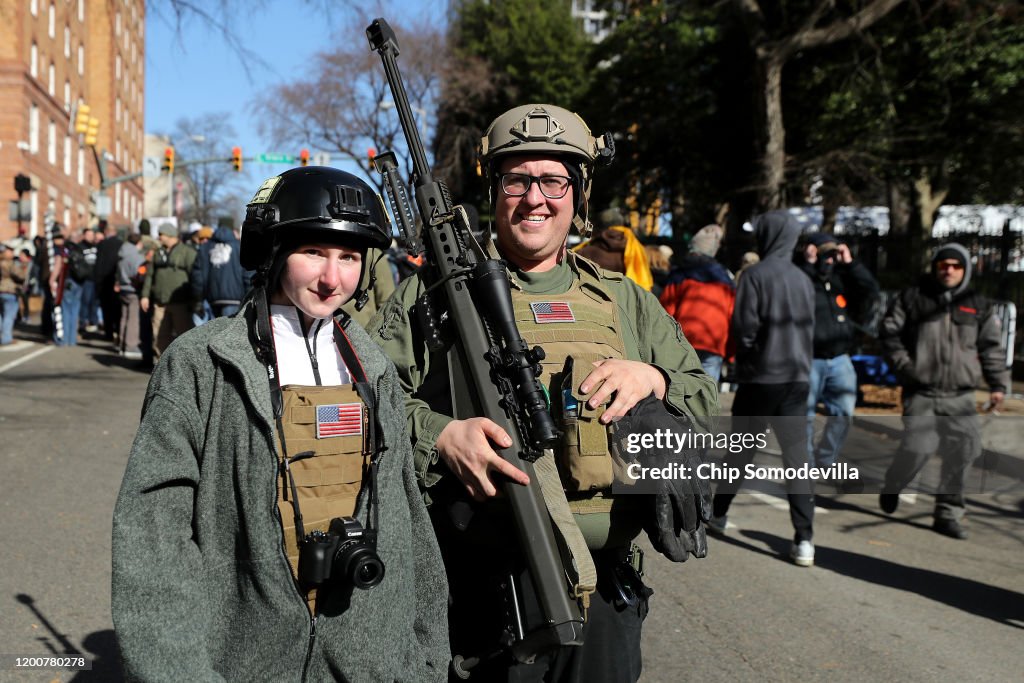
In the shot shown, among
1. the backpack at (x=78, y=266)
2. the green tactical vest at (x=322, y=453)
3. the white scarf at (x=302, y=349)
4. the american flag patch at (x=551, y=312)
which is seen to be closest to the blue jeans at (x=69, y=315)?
the backpack at (x=78, y=266)

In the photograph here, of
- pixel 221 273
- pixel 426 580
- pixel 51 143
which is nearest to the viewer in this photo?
pixel 426 580

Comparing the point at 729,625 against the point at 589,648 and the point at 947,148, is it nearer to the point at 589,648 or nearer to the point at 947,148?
the point at 589,648

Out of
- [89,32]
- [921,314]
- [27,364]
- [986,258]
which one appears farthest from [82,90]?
[921,314]

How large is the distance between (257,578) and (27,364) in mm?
13724

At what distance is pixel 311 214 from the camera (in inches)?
83.6

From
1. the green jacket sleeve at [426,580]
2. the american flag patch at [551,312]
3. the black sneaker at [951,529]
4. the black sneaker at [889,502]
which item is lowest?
the black sneaker at [951,529]

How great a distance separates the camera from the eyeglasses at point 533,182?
2.66 meters

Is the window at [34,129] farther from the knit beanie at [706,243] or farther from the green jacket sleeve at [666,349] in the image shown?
the green jacket sleeve at [666,349]

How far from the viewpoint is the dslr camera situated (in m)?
1.97

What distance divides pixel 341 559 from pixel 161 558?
343 mm

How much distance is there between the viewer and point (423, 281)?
268cm

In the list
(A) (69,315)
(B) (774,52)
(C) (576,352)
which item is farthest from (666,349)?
(A) (69,315)

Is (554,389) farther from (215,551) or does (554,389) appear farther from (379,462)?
(215,551)

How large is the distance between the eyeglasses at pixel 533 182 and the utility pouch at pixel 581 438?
49 cm
